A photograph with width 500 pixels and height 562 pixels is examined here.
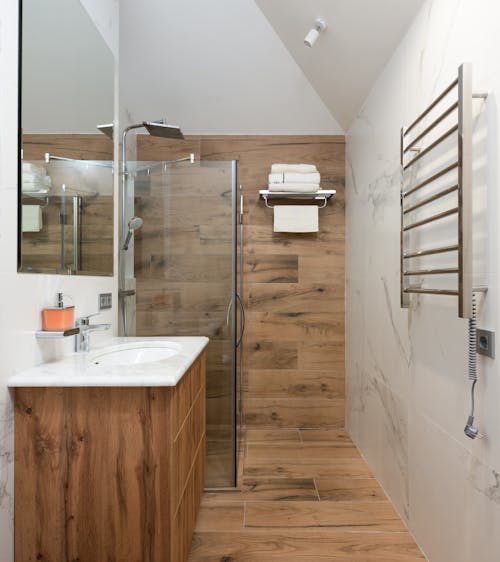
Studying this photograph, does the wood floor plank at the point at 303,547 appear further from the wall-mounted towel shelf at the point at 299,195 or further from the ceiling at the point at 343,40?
the ceiling at the point at 343,40

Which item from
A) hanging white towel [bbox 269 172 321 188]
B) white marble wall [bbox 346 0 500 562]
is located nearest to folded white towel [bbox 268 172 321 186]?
hanging white towel [bbox 269 172 321 188]

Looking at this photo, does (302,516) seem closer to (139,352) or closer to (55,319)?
(139,352)

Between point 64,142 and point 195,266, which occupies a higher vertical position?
point 64,142

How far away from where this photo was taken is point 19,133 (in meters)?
1.45

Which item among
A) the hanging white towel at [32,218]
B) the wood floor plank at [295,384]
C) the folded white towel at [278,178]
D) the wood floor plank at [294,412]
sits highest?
the folded white towel at [278,178]

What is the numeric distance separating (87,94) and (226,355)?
1480mm

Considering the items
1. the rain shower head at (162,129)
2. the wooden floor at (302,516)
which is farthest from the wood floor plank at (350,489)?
the rain shower head at (162,129)

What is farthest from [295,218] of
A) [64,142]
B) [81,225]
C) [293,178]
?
[64,142]

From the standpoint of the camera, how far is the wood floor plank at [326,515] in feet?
6.67

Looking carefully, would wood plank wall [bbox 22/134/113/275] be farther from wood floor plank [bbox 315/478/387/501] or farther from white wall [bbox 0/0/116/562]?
wood floor plank [bbox 315/478/387/501]

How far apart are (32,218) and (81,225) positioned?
0.42m

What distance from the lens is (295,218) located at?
10.5 ft

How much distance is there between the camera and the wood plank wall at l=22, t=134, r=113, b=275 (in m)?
1.54

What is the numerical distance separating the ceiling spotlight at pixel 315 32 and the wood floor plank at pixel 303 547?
2423mm
